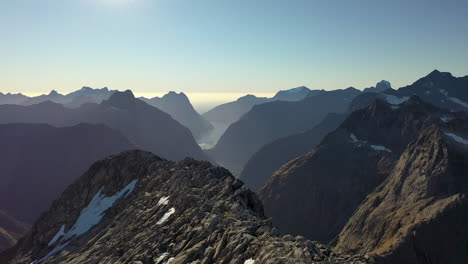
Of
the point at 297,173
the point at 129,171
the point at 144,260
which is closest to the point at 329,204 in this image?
the point at 297,173

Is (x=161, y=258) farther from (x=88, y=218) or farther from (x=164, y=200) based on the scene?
(x=88, y=218)

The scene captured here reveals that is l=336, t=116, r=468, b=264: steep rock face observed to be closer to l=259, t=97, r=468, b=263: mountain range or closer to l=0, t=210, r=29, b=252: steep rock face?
l=259, t=97, r=468, b=263: mountain range

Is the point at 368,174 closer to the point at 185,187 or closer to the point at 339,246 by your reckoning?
the point at 339,246

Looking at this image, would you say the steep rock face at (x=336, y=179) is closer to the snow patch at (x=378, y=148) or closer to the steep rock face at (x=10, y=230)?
the snow patch at (x=378, y=148)

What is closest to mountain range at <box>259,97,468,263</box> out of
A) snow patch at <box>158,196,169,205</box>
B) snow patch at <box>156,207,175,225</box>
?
snow patch at <box>158,196,169,205</box>

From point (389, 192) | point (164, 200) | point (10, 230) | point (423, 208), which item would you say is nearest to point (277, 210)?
point (389, 192)

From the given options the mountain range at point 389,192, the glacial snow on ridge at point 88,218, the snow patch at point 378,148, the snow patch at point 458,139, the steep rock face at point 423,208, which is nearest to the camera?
the glacial snow on ridge at point 88,218

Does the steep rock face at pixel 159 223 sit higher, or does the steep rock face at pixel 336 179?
the steep rock face at pixel 159 223

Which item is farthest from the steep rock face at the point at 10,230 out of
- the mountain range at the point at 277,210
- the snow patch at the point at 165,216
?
the snow patch at the point at 165,216
